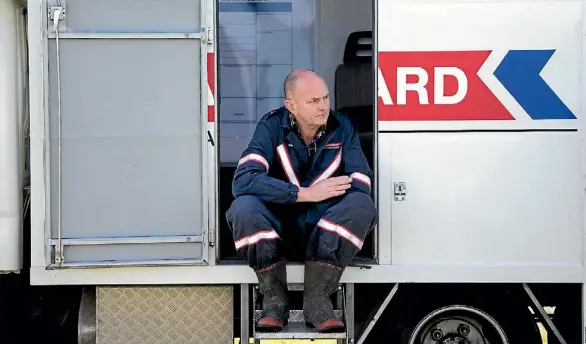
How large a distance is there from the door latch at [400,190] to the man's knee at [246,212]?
2.41ft

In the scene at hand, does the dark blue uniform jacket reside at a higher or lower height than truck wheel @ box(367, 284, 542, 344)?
higher

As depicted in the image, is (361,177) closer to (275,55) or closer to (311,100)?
(311,100)

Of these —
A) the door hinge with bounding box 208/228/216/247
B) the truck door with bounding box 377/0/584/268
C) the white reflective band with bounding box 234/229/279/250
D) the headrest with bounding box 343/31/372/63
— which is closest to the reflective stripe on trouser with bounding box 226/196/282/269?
the white reflective band with bounding box 234/229/279/250

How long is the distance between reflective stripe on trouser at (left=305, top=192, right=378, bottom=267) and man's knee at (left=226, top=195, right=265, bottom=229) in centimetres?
29

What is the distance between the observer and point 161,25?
419cm

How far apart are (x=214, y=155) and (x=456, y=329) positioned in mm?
1596

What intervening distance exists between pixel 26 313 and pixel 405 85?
2.43 m

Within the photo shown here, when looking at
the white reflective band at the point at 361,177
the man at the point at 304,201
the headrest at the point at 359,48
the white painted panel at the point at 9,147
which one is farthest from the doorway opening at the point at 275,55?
the white painted panel at the point at 9,147

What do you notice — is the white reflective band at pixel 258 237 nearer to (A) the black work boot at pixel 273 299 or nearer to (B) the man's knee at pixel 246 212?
(B) the man's knee at pixel 246 212

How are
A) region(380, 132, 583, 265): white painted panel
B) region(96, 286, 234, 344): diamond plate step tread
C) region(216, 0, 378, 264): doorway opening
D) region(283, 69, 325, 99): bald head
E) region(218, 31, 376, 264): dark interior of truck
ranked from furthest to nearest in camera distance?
region(216, 0, 378, 264): doorway opening, region(218, 31, 376, 264): dark interior of truck, region(96, 286, 234, 344): diamond plate step tread, region(380, 132, 583, 265): white painted panel, region(283, 69, 325, 99): bald head

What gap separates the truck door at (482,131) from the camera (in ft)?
13.9

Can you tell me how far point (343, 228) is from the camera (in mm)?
3885

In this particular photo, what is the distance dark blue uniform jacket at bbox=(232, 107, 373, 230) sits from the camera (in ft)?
13.3

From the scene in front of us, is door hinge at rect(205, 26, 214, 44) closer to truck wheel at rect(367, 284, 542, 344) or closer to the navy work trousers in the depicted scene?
the navy work trousers
